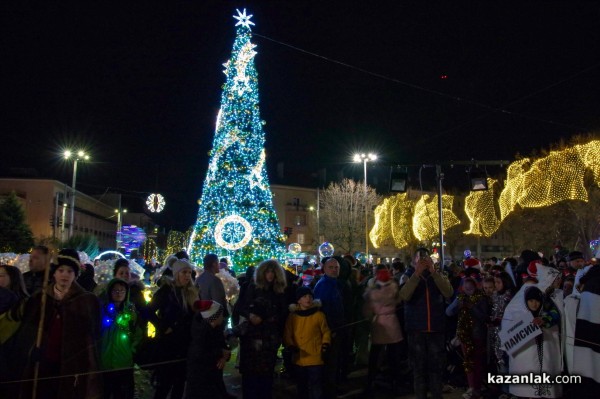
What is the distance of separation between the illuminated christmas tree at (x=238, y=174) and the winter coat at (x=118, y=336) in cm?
1435

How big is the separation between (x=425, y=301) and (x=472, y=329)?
43.1 inches

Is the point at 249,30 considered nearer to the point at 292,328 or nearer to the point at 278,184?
the point at 292,328

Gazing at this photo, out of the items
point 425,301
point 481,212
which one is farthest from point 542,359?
point 481,212

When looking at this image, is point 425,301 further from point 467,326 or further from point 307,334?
point 307,334

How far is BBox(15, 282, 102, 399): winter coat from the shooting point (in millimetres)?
4668

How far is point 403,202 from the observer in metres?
→ 36.9

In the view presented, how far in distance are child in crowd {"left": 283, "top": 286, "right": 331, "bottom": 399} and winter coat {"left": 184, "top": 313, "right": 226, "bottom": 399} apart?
0.94 m

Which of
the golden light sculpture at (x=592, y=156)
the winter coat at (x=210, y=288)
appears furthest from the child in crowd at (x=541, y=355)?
the golden light sculpture at (x=592, y=156)

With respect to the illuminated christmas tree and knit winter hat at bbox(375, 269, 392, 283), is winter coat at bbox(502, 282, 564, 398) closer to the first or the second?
knit winter hat at bbox(375, 269, 392, 283)

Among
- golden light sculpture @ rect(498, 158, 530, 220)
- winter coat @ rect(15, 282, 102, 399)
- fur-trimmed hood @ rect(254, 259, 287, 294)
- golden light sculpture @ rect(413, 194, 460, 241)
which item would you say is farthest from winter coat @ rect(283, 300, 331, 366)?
golden light sculpture @ rect(413, 194, 460, 241)

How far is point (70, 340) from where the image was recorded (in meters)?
4.73

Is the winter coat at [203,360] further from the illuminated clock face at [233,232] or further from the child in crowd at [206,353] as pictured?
the illuminated clock face at [233,232]

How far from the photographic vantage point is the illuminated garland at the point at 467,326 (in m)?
7.59

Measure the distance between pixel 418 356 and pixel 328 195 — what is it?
45140 mm
